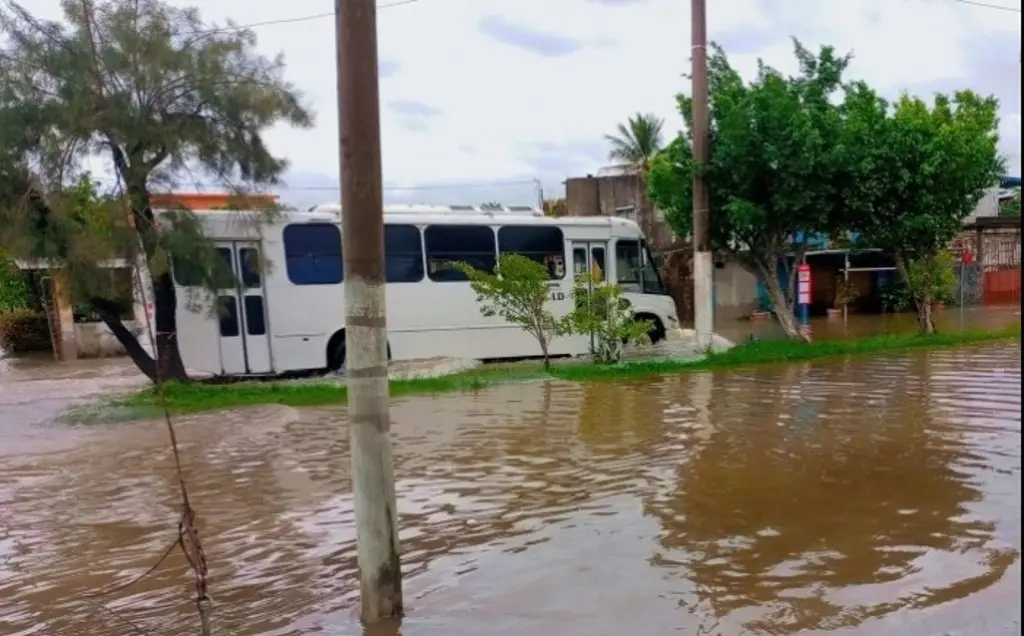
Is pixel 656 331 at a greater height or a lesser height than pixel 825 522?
greater

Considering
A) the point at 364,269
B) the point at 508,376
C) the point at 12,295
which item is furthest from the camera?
the point at 12,295

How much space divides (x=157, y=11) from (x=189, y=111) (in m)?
1.36

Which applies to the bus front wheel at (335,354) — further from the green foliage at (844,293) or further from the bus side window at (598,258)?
the green foliage at (844,293)

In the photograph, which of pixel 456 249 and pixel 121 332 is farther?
pixel 456 249

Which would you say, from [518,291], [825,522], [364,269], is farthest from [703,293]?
[364,269]

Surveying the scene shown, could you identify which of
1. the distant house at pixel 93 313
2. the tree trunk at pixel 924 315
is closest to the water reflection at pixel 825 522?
the distant house at pixel 93 313

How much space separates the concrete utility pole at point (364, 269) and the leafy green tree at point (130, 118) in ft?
26.7

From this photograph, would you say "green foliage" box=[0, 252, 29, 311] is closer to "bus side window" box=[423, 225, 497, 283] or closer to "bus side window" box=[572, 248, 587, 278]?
"bus side window" box=[423, 225, 497, 283]

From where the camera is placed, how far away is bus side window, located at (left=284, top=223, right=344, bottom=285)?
14406 millimetres

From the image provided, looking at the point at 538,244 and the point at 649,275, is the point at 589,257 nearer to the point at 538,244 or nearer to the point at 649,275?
the point at 538,244

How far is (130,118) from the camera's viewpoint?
12008mm

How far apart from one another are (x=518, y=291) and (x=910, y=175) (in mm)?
7001

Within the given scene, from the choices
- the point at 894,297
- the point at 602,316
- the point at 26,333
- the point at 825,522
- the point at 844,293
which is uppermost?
the point at 602,316

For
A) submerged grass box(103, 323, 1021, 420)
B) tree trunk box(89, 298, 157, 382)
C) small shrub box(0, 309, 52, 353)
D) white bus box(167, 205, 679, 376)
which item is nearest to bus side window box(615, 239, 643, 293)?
white bus box(167, 205, 679, 376)
